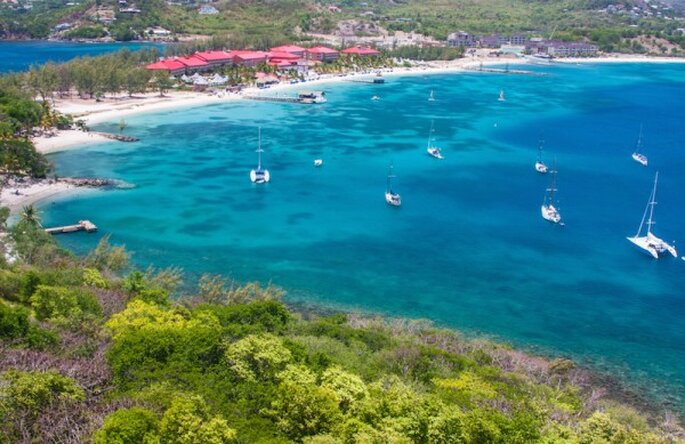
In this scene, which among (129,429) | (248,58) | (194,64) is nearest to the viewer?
(129,429)

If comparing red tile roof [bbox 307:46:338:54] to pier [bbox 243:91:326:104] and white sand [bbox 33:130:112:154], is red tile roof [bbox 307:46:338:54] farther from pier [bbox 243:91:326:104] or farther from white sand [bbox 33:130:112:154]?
white sand [bbox 33:130:112:154]

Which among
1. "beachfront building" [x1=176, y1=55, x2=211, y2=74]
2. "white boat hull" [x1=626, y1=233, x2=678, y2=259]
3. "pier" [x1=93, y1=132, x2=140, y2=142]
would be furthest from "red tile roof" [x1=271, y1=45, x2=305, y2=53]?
"white boat hull" [x1=626, y1=233, x2=678, y2=259]

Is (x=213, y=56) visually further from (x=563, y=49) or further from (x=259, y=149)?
(x=563, y=49)

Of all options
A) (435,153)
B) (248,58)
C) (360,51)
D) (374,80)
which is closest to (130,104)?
(248,58)

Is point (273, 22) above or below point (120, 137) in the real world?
above

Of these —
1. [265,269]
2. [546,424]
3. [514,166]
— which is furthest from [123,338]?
[514,166]
